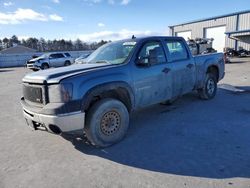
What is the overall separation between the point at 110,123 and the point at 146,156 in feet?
3.11

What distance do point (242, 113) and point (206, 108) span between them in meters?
0.91

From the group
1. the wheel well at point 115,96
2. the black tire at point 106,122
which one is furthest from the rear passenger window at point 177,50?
the black tire at point 106,122

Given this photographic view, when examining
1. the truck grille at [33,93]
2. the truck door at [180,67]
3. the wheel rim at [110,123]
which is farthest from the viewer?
the truck door at [180,67]


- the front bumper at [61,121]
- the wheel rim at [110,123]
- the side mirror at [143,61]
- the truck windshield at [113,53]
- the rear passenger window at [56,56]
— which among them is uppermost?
the rear passenger window at [56,56]

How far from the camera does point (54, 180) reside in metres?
3.40

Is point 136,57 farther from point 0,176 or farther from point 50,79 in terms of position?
point 0,176

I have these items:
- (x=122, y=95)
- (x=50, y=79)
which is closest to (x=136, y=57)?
(x=122, y=95)

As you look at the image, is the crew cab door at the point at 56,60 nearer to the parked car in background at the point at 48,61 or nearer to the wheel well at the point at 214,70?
the parked car in background at the point at 48,61

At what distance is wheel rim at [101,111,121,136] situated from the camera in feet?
14.4

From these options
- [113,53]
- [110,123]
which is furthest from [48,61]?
[110,123]

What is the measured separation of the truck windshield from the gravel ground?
1.54 m

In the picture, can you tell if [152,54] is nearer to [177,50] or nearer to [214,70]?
[177,50]

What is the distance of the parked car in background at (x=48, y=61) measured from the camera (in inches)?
932

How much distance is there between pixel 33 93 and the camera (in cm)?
423
